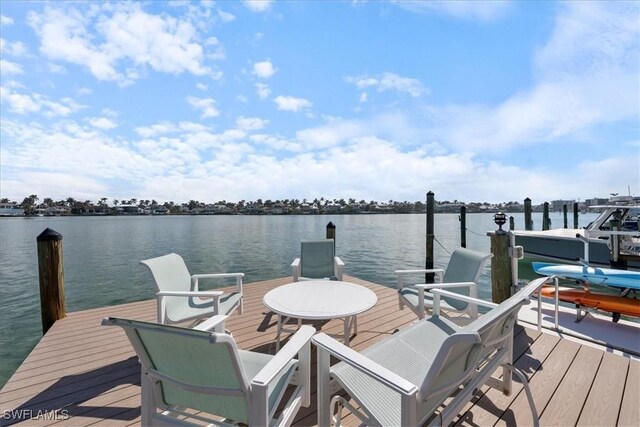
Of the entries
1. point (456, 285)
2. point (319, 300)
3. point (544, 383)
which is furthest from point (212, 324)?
point (544, 383)

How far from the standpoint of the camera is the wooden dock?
1.78 metres

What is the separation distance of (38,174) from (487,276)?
65.7 feet

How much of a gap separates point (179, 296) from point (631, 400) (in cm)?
365

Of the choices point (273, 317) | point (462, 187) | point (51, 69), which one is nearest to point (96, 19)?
point (51, 69)

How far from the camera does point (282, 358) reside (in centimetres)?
132

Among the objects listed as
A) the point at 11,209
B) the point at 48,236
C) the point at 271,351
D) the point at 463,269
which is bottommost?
the point at 271,351

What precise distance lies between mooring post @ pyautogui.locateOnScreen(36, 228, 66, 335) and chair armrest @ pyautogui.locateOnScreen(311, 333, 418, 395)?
3754 mm

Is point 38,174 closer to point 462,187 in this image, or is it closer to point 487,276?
point 487,276

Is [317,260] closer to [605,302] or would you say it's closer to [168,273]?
[168,273]

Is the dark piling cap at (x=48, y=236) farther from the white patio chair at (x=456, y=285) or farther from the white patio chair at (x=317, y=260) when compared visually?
the white patio chair at (x=456, y=285)

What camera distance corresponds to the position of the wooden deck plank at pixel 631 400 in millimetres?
1698

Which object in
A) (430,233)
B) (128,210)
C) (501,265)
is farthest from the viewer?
(128,210)

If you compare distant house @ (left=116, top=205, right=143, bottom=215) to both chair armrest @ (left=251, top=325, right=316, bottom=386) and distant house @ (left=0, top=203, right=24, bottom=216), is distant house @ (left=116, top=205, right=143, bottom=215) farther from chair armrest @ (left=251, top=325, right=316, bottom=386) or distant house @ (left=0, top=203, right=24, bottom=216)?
chair armrest @ (left=251, top=325, right=316, bottom=386)

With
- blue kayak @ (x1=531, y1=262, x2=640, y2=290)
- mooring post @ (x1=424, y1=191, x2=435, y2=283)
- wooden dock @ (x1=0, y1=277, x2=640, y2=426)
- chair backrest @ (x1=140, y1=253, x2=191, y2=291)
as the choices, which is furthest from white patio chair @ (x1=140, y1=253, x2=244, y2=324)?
mooring post @ (x1=424, y1=191, x2=435, y2=283)
